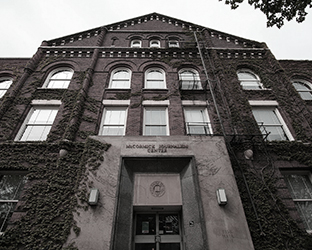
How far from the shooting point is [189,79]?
44.2ft

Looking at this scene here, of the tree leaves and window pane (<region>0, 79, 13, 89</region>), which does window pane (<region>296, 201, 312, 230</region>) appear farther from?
window pane (<region>0, 79, 13, 89</region>)

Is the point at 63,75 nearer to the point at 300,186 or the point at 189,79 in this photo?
the point at 189,79

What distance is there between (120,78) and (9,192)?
30.2 ft

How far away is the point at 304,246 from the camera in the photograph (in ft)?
22.4

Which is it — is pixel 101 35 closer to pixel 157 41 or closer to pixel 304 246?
pixel 157 41

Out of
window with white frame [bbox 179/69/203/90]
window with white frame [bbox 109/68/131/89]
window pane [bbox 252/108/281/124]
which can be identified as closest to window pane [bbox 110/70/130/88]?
window with white frame [bbox 109/68/131/89]

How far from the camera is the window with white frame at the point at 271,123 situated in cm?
1052

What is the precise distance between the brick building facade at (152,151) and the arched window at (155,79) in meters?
0.08

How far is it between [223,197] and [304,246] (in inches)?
132

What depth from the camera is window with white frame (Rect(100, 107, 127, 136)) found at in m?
10.4

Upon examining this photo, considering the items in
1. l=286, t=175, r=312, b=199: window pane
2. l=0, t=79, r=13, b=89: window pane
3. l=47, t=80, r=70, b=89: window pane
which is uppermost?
l=0, t=79, r=13, b=89: window pane

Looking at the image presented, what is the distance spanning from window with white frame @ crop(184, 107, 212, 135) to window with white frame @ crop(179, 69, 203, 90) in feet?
5.84

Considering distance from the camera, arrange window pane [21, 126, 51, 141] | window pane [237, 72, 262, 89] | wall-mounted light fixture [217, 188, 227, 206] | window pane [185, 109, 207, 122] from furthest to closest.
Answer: window pane [237, 72, 262, 89], window pane [185, 109, 207, 122], window pane [21, 126, 51, 141], wall-mounted light fixture [217, 188, 227, 206]

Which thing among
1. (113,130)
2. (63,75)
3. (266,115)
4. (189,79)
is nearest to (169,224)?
(113,130)
